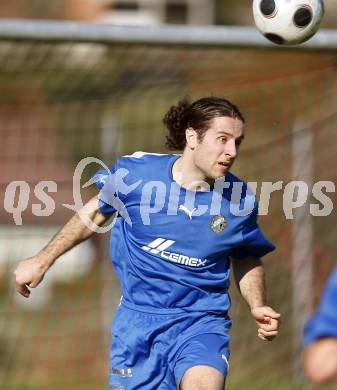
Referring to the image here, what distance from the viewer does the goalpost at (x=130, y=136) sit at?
22.6ft

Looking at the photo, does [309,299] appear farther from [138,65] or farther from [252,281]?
[252,281]

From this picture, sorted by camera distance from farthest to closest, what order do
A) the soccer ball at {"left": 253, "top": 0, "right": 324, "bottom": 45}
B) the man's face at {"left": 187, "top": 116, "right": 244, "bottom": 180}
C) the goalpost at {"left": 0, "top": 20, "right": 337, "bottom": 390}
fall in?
the goalpost at {"left": 0, "top": 20, "right": 337, "bottom": 390} < the soccer ball at {"left": 253, "top": 0, "right": 324, "bottom": 45} < the man's face at {"left": 187, "top": 116, "right": 244, "bottom": 180}

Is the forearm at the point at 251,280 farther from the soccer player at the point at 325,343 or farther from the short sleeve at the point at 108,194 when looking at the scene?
the soccer player at the point at 325,343

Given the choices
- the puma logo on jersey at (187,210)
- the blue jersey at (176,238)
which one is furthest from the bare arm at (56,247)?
the puma logo on jersey at (187,210)

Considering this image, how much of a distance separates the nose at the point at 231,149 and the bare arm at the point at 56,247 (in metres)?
0.70

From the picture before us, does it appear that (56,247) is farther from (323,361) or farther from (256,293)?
(323,361)

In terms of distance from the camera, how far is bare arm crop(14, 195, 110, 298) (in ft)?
16.7

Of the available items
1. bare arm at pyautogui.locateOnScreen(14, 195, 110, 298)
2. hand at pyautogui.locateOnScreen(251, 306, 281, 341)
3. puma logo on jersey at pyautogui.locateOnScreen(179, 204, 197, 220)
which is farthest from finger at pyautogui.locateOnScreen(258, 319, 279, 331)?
bare arm at pyautogui.locateOnScreen(14, 195, 110, 298)

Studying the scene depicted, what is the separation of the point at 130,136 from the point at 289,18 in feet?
10.9

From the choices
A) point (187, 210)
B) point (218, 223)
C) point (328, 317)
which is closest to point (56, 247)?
point (187, 210)

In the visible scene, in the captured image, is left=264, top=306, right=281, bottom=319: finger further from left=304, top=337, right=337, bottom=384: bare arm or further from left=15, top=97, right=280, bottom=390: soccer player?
left=304, top=337, right=337, bottom=384: bare arm

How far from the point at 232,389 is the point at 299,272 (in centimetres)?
96

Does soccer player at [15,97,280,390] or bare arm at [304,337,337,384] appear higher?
soccer player at [15,97,280,390]

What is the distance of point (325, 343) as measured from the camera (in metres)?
3.04
